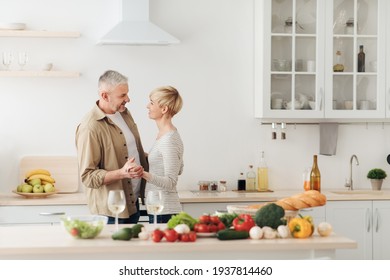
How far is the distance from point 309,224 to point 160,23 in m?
2.77

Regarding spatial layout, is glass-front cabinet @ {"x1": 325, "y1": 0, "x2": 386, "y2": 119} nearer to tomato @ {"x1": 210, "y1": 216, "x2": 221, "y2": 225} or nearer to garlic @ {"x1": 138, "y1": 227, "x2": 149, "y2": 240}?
tomato @ {"x1": 210, "y1": 216, "x2": 221, "y2": 225}

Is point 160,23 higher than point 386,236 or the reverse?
higher

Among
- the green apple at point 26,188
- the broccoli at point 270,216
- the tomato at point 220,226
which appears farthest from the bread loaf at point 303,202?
the green apple at point 26,188

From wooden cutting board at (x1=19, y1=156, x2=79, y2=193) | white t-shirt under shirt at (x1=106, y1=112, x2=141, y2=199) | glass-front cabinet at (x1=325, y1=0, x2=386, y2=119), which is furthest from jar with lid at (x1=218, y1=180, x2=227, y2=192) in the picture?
white t-shirt under shirt at (x1=106, y1=112, x2=141, y2=199)

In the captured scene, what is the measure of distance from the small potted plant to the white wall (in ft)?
0.41

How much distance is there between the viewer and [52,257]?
11.5 feet

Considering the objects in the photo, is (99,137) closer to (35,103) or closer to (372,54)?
(35,103)

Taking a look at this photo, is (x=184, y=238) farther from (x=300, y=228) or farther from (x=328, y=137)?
(x=328, y=137)

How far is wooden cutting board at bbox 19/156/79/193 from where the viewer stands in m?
5.91

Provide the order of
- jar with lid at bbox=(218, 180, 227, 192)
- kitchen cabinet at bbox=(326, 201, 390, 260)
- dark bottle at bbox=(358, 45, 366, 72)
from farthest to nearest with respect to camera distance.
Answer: dark bottle at bbox=(358, 45, 366, 72), jar with lid at bbox=(218, 180, 227, 192), kitchen cabinet at bbox=(326, 201, 390, 260)

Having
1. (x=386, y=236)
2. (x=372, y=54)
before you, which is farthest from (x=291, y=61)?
(x=386, y=236)

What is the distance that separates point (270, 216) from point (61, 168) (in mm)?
2623

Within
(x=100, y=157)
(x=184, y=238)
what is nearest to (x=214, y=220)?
(x=184, y=238)

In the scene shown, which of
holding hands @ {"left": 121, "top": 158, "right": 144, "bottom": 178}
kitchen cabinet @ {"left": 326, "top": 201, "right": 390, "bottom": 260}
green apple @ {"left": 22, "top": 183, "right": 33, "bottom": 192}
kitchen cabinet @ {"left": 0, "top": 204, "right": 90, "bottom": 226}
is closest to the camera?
holding hands @ {"left": 121, "top": 158, "right": 144, "bottom": 178}
